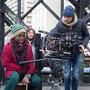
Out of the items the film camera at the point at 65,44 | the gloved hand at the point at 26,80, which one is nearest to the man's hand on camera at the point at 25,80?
the gloved hand at the point at 26,80

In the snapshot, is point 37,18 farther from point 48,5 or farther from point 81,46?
point 81,46

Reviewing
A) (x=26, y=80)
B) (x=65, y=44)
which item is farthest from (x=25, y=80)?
(x=65, y=44)

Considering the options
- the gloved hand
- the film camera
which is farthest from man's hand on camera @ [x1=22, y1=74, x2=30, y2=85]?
the film camera

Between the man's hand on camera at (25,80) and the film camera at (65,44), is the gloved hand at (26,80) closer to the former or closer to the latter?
the man's hand on camera at (25,80)

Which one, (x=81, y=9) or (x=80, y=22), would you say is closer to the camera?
(x=80, y=22)

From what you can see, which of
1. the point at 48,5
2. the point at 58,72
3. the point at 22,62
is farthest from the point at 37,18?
the point at 22,62

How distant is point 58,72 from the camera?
791 cm

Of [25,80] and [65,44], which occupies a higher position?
[65,44]

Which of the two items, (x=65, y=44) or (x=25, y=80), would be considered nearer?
(x=25, y=80)

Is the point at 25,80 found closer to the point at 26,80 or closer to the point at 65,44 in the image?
the point at 26,80

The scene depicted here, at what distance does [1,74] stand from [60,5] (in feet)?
5.95

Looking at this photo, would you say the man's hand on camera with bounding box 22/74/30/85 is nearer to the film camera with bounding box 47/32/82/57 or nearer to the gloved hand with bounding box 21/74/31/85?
the gloved hand with bounding box 21/74/31/85

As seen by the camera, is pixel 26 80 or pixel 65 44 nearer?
pixel 26 80

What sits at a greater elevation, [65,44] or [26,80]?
[65,44]
